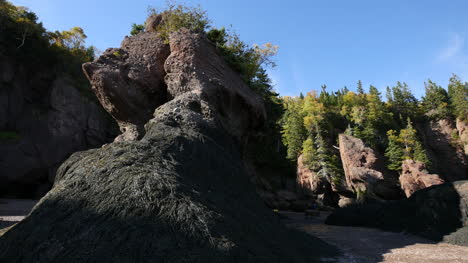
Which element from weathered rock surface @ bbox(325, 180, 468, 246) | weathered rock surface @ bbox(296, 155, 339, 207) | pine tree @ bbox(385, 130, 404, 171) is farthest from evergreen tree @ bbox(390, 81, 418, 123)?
weathered rock surface @ bbox(325, 180, 468, 246)

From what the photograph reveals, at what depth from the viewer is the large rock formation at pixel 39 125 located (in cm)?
1920

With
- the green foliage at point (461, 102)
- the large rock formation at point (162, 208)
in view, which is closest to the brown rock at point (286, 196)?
the large rock formation at point (162, 208)

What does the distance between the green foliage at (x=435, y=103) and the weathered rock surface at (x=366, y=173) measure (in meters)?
18.2

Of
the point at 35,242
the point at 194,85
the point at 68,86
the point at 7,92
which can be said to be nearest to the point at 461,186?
the point at 194,85

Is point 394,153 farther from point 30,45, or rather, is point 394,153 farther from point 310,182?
point 30,45

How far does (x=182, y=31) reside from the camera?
7.93 m

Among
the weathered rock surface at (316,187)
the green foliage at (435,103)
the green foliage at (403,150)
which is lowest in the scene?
Answer: the weathered rock surface at (316,187)

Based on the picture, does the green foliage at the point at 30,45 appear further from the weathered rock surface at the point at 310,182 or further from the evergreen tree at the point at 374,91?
the evergreen tree at the point at 374,91

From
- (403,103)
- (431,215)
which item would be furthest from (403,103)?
(431,215)

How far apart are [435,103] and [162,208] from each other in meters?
53.2

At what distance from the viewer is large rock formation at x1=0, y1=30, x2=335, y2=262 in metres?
2.82

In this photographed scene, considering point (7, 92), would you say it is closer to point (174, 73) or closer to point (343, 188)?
point (174, 73)

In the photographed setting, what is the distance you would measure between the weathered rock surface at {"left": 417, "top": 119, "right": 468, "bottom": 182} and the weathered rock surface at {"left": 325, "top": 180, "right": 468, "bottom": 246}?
28.6m

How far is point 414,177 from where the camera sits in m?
27.3
